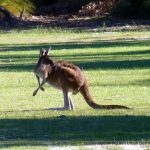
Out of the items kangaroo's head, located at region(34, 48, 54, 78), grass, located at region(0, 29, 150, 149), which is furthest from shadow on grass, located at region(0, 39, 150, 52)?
kangaroo's head, located at region(34, 48, 54, 78)

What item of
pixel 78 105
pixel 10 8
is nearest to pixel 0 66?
pixel 78 105

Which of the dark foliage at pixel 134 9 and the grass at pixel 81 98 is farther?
the dark foliage at pixel 134 9

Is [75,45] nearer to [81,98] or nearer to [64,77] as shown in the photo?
→ [81,98]

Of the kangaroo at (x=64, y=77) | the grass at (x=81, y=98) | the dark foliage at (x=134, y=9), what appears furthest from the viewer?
the dark foliage at (x=134, y=9)

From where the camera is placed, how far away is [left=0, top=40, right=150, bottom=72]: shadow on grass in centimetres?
2467

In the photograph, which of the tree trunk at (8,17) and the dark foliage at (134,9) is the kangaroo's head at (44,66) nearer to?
the tree trunk at (8,17)

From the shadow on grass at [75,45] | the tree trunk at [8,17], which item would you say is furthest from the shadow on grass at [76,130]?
the tree trunk at [8,17]

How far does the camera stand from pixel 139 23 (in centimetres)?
4447

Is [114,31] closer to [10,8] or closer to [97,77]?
[10,8]

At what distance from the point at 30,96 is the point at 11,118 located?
377 centimetres

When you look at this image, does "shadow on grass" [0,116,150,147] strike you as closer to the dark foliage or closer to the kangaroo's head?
the kangaroo's head

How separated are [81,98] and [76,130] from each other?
16.6 feet

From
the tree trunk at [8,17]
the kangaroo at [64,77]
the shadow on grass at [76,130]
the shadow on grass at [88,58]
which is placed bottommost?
the tree trunk at [8,17]

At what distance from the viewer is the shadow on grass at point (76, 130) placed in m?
10.9
